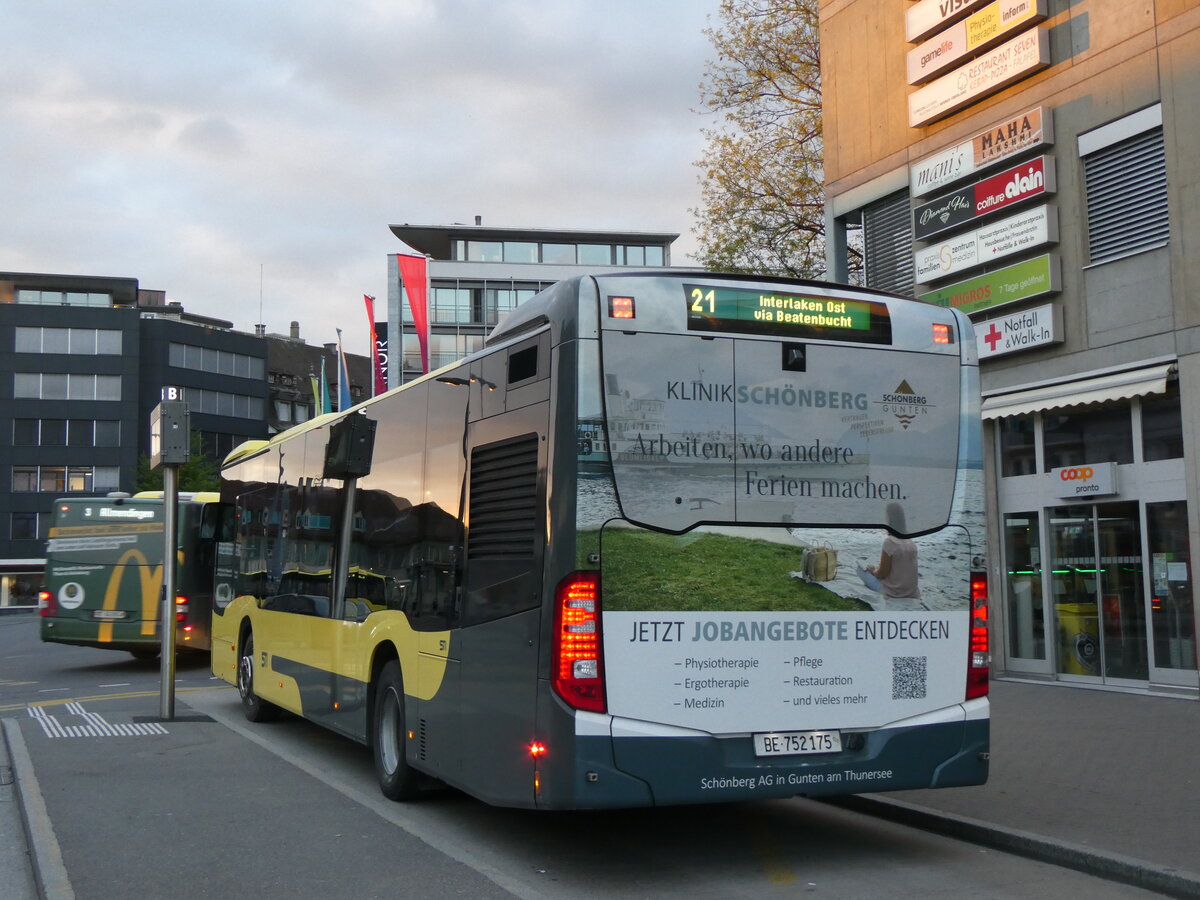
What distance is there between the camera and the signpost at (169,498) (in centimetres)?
1423

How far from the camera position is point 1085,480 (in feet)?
52.6

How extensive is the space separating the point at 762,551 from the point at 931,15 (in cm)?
1367

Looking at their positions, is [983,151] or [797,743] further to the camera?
[983,151]

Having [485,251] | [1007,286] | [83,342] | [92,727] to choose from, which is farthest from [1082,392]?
[83,342]

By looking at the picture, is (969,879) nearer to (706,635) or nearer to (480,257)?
(706,635)

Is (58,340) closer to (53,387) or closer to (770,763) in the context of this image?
(53,387)

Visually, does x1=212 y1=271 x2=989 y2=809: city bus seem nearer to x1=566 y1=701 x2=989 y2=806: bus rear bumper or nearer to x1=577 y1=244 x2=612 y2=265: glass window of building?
x1=566 y1=701 x2=989 y2=806: bus rear bumper

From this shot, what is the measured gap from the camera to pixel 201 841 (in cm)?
787

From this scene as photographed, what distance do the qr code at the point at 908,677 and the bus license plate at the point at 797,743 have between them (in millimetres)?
457

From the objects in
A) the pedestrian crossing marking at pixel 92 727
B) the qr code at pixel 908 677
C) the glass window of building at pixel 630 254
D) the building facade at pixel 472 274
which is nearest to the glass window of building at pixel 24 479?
the building facade at pixel 472 274

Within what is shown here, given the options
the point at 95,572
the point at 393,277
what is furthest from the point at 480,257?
the point at 95,572

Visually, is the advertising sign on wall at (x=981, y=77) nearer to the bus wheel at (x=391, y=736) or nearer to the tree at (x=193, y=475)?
the bus wheel at (x=391, y=736)

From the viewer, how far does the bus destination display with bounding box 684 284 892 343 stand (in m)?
7.16

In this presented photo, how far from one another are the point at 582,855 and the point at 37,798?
4.07m
